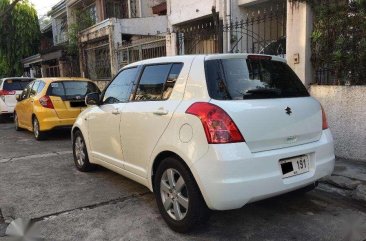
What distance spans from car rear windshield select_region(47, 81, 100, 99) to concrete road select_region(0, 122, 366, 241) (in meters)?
3.13

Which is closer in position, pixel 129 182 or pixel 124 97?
pixel 124 97

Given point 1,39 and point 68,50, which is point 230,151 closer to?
point 68,50

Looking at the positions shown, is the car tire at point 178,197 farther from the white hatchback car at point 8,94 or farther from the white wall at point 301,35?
the white hatchback car at point 8,94

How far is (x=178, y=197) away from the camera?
345cm

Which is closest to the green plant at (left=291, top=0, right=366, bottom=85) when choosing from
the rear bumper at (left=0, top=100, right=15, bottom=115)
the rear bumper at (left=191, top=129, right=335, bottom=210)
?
the rear bumper at (left=191, top=129, right=335, bottom=210)

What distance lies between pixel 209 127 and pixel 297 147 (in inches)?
36.8

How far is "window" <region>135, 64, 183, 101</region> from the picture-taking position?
374 cm

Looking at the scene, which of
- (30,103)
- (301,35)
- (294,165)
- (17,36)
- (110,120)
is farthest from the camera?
(17,36)

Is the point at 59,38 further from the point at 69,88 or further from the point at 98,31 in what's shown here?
the point at 69,88

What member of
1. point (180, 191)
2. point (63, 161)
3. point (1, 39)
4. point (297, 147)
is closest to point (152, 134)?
point (180, 191)

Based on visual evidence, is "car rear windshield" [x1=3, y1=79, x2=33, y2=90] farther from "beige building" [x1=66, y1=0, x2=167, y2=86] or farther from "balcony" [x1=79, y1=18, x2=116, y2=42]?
"balcony" [x1=79, y1=18, x2=116, y2=42]

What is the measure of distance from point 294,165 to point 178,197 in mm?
1103

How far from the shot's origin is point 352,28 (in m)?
5.62

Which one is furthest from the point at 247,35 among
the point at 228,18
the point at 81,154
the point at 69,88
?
the point at 81,154
